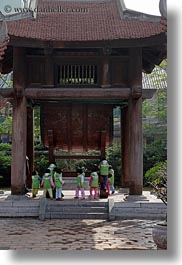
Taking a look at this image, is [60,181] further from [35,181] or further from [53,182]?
[35,181]

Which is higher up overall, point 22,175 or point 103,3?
point 103,3

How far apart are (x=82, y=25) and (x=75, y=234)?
21.5 ft

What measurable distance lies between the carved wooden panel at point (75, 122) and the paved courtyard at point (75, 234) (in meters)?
3.64

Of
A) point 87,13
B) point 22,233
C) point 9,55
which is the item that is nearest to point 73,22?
point 87,13

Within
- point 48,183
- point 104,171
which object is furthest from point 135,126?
point 48,183

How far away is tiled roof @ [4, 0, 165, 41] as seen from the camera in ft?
39.3

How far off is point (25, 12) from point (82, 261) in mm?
9439

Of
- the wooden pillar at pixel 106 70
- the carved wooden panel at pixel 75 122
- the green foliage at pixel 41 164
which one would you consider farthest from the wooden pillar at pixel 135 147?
the green foliage at pixel 41 164

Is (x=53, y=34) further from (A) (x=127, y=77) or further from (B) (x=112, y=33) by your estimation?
(A) (x=127, y=77)

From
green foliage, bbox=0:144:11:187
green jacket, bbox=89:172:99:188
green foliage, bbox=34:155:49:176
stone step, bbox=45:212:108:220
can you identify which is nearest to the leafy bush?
green foliage, bbox=0:144:11:187

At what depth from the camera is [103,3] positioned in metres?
15.1

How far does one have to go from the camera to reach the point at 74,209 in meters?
11.5

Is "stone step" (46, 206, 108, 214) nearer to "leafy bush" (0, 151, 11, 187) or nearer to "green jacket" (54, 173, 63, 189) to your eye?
"green jacket" (54, 173, 63, 189)

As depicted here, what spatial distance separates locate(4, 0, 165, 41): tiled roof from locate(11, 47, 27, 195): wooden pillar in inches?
31.2
